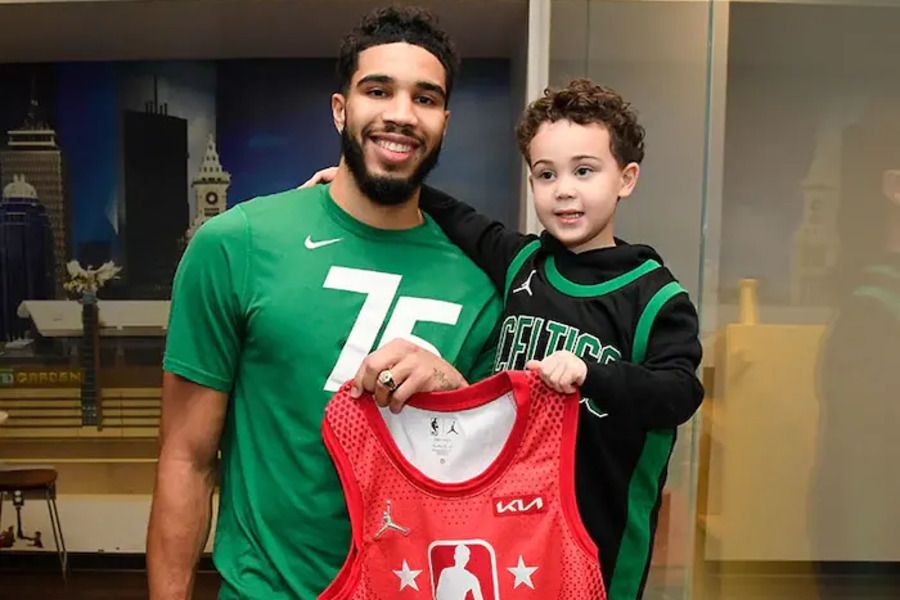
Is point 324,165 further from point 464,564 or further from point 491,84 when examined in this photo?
point 464,564

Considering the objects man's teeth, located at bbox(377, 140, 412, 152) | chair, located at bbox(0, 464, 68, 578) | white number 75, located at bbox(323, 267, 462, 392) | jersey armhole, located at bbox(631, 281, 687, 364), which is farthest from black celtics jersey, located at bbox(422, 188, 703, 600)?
chair, located at bbox(0, 464, 68, 578)

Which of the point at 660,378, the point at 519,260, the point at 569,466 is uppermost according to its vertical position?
the point at 519,260

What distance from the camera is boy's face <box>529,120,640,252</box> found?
3.19ft

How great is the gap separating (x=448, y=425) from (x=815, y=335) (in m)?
0.67

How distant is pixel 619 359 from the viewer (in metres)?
0.93

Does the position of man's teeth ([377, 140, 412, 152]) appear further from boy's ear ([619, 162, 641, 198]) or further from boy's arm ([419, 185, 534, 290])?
boy's ear ([619, 162, 641, 198])

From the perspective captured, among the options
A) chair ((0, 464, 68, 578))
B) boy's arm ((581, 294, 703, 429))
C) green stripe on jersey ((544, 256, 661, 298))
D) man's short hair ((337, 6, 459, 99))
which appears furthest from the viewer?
chair ((0, 464, 68, 578))

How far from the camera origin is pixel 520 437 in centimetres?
92

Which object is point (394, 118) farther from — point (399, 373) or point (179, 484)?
point (179, 484)

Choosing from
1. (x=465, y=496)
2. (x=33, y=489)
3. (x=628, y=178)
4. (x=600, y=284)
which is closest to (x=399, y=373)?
(x=465, y=496)

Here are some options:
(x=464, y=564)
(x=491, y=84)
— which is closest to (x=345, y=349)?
(x=464, y=564)

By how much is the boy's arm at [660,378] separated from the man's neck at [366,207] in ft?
1.19

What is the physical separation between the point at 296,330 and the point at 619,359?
38 cm

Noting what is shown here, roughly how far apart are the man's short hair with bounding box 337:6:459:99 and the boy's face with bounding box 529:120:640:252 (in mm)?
198
